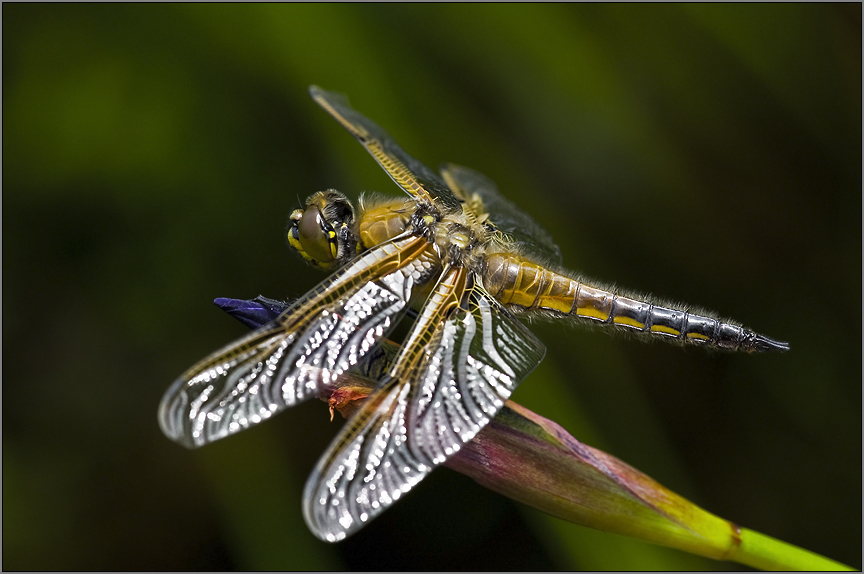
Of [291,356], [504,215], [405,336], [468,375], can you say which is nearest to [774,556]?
[468,375]

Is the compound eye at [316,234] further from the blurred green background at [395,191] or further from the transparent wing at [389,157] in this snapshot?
the blurred green background at [395,191]

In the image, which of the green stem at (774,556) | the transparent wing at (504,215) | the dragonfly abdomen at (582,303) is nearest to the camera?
the green stem at (774,556)

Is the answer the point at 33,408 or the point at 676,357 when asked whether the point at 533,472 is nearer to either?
the point at 676,357

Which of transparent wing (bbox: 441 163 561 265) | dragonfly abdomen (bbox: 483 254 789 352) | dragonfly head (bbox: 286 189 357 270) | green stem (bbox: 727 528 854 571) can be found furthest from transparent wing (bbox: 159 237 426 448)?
green stem (bbox: 727 528 854 571)

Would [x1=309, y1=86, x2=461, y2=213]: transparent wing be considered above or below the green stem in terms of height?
above

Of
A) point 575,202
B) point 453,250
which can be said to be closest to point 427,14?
point 575,202

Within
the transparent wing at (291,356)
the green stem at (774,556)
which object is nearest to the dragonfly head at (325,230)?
the transparent wing at (291,356)

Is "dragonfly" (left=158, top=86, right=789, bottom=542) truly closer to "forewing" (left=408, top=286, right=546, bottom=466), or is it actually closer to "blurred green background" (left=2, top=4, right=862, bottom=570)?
"forewing" (left=408, top=286, right=546, bottom=466)
